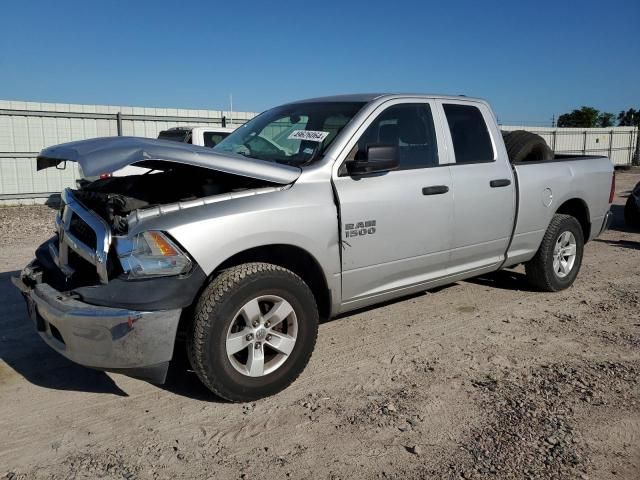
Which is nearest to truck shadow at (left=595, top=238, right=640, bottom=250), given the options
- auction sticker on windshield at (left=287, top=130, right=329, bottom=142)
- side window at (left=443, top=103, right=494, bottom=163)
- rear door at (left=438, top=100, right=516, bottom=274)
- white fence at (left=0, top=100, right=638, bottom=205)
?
rear door at (left=438, top=100, right=516, bottom=274)

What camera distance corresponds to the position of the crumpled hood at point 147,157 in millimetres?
2969

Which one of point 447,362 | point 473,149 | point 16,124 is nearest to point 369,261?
point 447,362

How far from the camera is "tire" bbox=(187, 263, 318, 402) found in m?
3.19

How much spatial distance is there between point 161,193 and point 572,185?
413cm

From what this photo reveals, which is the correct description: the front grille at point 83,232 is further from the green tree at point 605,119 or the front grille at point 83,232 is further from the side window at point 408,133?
the green tree at point 605,119

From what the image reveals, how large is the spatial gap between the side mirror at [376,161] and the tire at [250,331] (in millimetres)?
896

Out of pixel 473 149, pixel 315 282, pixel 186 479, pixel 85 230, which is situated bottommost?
pixel 186 479

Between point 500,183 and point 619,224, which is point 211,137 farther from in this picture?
point 619,224

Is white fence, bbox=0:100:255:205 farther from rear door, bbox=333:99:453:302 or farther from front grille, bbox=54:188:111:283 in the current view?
rear door, bbox=333:99:453:302

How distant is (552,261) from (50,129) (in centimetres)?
1365

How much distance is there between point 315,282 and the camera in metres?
3.92

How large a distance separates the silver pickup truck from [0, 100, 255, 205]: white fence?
11688 millimetres

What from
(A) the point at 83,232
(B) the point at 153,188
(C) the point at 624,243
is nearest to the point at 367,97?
(B) the point at 153,188

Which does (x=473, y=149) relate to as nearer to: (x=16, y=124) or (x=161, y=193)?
(x=161, y=193)
